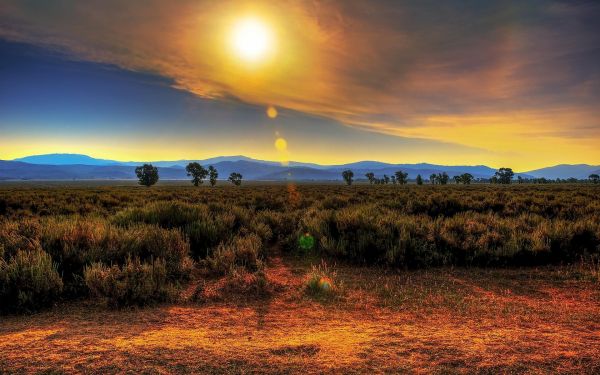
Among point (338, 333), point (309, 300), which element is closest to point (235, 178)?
point (309, 300)

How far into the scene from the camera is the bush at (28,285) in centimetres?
549

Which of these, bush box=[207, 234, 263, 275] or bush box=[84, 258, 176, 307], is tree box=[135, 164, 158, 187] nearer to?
bush box=[207, 234, 263, 275]

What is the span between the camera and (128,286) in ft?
19.0

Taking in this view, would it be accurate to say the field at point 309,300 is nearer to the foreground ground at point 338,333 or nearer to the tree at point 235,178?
the foreground ground at point 338,333

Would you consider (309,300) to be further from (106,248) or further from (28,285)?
(106,248)

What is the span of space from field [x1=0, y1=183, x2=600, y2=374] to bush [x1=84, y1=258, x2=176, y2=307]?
0.02 metres

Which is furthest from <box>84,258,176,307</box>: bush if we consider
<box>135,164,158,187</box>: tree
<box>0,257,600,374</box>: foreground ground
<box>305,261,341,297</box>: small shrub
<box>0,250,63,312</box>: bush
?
<box>135,164,158,187</box>: tree

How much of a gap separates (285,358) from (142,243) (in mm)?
5950

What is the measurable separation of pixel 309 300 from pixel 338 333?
1.75m

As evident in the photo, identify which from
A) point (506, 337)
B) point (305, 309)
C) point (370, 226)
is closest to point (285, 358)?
point (305, 309)

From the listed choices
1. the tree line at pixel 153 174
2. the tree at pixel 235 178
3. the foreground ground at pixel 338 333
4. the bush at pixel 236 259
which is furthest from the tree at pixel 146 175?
the foreground ground at pixel 338 333

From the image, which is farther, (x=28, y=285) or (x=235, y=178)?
(x=235, y=178)

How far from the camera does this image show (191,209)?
1304 cm

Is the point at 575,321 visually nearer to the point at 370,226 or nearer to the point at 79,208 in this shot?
the point at 370,226
